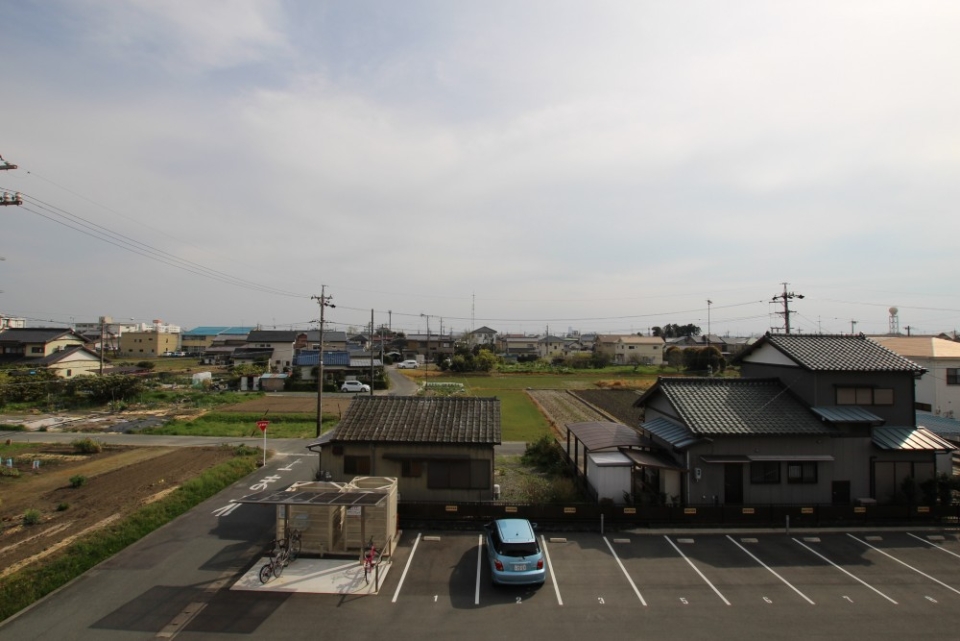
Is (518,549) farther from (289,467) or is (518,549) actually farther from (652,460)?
(289,467)

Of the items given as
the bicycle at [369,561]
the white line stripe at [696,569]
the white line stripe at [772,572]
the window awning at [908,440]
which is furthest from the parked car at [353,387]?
the window awning at [908,440]

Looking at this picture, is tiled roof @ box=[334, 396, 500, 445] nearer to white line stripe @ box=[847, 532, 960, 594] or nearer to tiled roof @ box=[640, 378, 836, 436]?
tiled roof @ box=[640, 378, 836, 436]

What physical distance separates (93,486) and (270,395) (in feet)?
98.9

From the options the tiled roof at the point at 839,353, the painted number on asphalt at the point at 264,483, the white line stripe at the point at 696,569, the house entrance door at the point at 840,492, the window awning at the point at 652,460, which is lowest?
the painted number on asphalt at the point at 264,483

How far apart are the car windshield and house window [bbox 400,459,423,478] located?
6430mm

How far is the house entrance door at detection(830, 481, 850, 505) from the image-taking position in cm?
1792

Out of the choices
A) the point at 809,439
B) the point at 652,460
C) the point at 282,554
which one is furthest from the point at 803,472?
the point at 282,554

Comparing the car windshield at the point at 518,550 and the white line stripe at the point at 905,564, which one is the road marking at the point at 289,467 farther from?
the white line stripe at the point at 905,564

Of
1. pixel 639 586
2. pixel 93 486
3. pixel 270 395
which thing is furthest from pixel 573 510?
pixel 270 395

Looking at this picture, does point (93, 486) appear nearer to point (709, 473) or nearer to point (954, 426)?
point (709, 473)

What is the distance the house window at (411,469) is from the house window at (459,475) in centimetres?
32

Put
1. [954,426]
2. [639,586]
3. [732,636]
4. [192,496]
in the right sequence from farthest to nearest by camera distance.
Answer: [954,426] → [192,496] → [639,586] → [732,636]

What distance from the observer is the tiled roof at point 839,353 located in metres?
19.2

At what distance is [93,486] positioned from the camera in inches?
802
